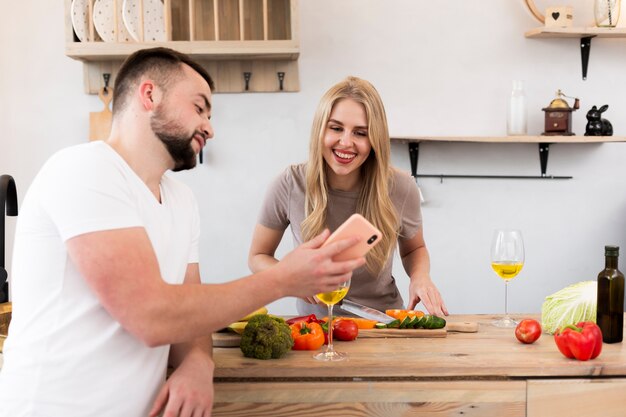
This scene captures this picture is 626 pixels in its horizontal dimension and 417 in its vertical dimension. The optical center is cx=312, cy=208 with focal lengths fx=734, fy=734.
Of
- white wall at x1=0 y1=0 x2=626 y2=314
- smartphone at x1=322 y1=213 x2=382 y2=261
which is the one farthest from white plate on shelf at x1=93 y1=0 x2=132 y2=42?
smartphone at x1=322 y1=213 x2=382 y2=261

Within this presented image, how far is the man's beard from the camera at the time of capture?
149cm

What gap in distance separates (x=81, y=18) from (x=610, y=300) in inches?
107

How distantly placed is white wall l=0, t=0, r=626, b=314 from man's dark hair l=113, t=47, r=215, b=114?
2.21m

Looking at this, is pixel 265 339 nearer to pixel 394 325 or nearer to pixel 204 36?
pixel 394 325

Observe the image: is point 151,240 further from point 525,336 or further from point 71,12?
point 71,12

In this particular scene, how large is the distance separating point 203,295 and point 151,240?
0.60ft

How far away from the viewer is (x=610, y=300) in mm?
1837

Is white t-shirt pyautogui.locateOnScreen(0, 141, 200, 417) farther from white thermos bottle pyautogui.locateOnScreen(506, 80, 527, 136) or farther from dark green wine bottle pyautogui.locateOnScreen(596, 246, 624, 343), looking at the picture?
white thermos bottle pyautogui.locateOnScreen(506, 80, 527, 136)

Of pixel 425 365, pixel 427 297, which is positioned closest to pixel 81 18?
pixel 427 297

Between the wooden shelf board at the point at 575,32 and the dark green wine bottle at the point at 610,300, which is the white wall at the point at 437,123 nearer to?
the wooden shelf board at the point at 575,32

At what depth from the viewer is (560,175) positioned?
3908 mm

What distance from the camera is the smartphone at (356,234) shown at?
4.71 feet

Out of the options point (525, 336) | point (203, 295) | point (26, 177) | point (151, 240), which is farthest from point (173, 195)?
point (26, 177)

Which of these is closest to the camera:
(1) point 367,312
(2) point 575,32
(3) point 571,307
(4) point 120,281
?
(4) point 120,281
